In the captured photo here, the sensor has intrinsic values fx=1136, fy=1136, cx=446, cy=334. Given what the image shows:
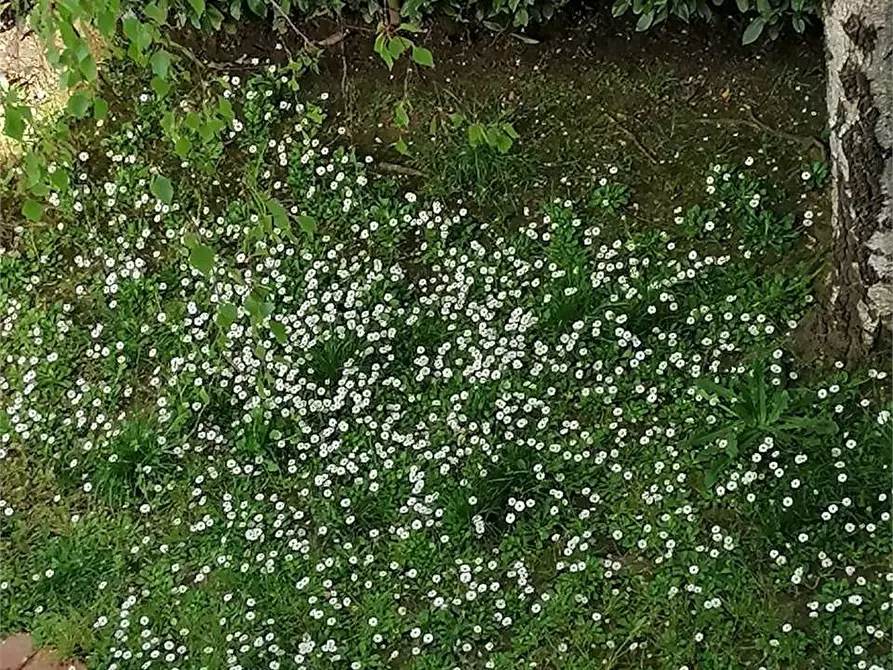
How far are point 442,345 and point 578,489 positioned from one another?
697 millimetres

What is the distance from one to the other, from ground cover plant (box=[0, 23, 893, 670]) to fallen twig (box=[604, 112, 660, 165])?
0.03 meters

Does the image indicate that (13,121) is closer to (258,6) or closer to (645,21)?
(258,6)

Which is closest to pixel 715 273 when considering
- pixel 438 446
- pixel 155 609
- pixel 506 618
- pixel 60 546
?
pixel 438 446

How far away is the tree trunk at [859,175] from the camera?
9.43 ft

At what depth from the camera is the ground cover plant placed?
3014 mm

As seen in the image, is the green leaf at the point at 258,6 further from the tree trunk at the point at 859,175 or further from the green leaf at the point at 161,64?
the tree trunk at the point at 859,175

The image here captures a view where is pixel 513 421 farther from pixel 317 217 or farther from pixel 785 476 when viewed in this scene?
pixel 317 217

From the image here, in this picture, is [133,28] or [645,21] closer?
[133,28]

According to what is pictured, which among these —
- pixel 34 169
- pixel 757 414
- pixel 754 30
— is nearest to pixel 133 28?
pixel 34 169

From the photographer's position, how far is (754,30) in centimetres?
383

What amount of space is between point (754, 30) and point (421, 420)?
1.73 metres

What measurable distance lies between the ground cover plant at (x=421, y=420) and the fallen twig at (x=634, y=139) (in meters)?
0.03

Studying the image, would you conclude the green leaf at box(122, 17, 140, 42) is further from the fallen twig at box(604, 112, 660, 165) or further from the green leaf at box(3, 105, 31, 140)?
the fallen twig at box(604, 112, 660, 165)

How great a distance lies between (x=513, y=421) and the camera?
3.45m
